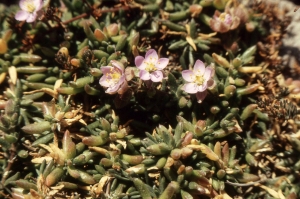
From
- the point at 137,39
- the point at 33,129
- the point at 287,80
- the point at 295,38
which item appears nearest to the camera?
the point at 33,129

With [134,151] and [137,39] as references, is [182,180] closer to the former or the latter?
[134,151]

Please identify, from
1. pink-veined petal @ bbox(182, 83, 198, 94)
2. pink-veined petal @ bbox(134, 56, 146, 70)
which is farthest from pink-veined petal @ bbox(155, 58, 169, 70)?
pink-veined petal @ bbox(182, 83, 198, 94)

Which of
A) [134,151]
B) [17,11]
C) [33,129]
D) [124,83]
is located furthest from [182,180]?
[17,11]

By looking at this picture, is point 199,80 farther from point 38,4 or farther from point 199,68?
point 38,4

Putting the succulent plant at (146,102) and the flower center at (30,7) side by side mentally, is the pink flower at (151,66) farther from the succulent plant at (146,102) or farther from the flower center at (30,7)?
the flower center at (30,7)

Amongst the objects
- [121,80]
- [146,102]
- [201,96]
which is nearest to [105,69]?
[121,80]

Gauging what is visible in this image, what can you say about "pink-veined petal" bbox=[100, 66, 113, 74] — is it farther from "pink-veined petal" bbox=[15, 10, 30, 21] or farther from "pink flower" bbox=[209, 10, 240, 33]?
"pink flower" bbox=[209, 10, 240, 33]
